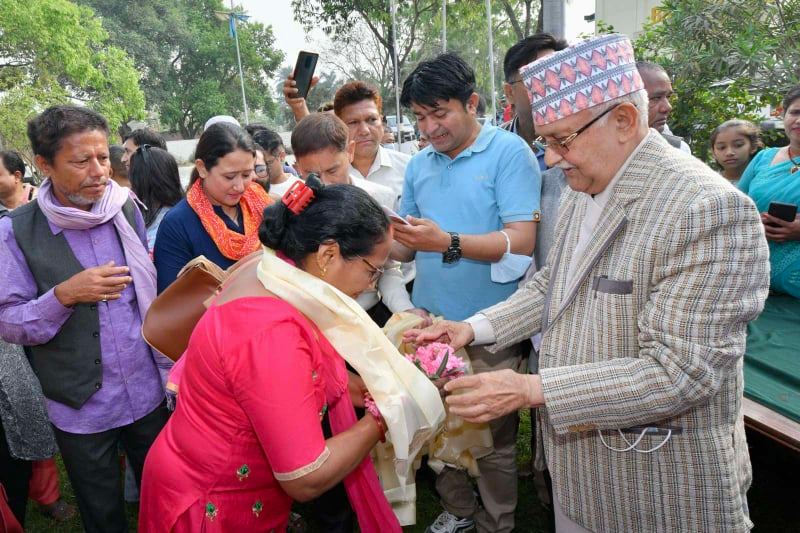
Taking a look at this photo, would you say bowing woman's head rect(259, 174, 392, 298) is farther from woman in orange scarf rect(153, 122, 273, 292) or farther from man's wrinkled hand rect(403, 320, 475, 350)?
woman in orange scarf rect(153, 122, 273, 292)

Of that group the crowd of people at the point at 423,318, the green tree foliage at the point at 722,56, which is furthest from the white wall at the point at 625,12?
the crowd of people at the point at 423,318

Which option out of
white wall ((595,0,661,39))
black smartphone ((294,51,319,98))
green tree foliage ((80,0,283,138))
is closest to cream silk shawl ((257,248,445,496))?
black smartphone ((294,51,319,98))

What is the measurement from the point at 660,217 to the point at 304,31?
87.8ft

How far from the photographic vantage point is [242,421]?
1791mm

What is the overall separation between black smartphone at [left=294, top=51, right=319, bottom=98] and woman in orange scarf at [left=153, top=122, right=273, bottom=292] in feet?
4.68

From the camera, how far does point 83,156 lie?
262 centimetres

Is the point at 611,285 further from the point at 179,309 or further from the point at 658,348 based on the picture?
the point at 179,309

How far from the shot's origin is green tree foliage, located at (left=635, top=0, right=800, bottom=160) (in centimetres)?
611

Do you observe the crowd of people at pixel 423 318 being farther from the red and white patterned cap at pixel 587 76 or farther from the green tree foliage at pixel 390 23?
the green tree foliage at pixel 390 23

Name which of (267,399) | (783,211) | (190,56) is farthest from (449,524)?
(190,56)

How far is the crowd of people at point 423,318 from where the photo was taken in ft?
5.14

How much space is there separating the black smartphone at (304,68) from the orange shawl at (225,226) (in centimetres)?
158

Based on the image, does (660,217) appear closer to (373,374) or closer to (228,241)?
(373,374)

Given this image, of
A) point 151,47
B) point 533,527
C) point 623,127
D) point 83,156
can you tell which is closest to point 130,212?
point 83,156
